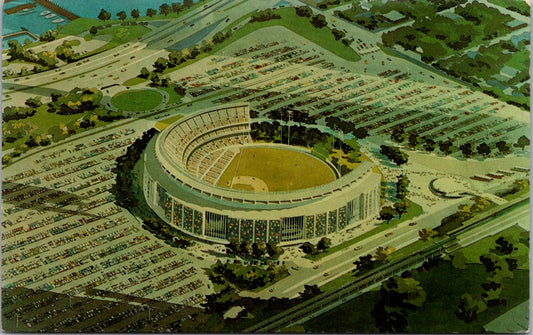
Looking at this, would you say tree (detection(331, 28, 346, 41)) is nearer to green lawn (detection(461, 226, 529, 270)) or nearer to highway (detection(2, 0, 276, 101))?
highway (detection(2, 0, 276, 101))

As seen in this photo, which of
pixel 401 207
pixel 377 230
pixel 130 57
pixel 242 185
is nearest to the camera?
pixel 377 230

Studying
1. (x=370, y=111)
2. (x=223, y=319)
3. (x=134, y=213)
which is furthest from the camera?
(x=370, y=111)

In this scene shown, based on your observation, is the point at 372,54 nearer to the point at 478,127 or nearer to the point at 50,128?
the point at 478,127

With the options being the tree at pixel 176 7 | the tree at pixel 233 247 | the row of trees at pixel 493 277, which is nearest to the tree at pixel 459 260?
the row of trees at pixel 493 277

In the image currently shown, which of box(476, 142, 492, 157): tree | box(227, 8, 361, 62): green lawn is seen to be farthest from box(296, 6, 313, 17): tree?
box(476, 142, 492, 157): tree

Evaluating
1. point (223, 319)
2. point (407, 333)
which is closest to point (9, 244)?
point (223, 319)

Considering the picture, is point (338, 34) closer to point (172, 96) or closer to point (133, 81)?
point (172, 96)

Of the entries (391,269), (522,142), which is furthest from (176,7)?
(522,142)
